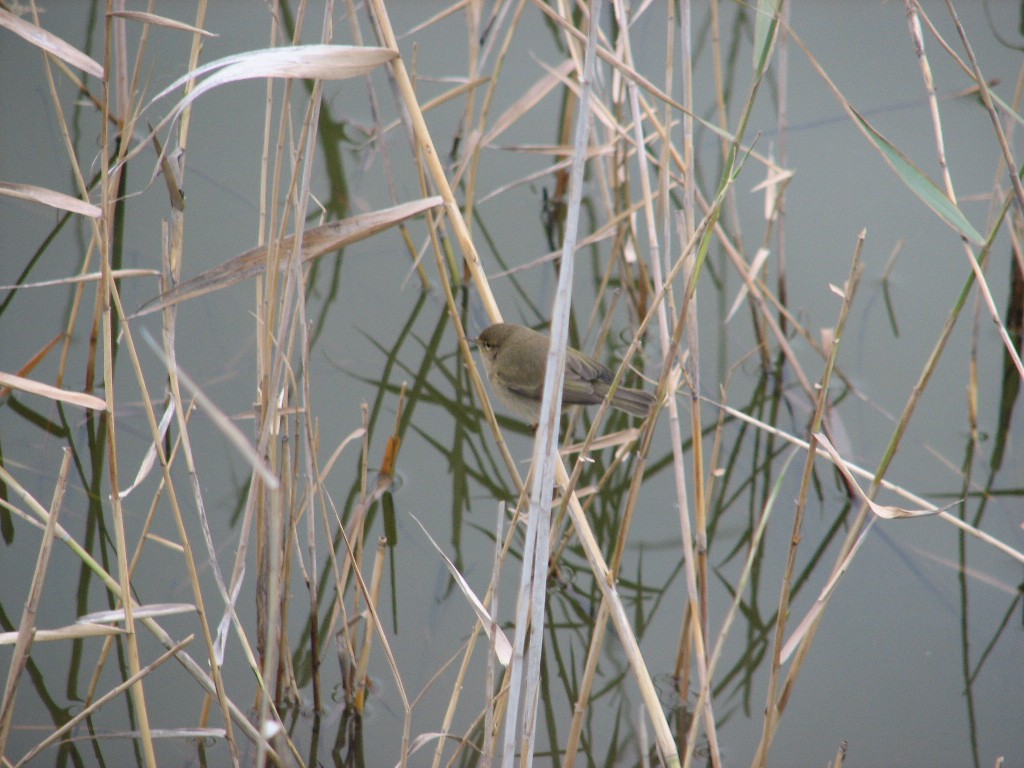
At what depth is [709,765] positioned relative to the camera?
2.07m

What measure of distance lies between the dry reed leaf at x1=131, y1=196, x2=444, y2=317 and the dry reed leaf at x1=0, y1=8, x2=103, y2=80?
0.49m

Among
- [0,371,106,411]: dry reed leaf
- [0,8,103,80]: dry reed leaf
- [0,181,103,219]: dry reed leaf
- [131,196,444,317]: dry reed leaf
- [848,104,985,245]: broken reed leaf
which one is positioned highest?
[0,8,103,80]: dry reed leaf

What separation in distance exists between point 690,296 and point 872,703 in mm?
1395

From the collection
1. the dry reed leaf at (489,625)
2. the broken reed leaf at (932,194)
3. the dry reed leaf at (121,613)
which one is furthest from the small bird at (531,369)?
the broken reed leaf at (932,194)

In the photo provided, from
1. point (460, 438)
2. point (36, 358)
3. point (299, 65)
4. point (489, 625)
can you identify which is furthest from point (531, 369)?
point (299, 65)

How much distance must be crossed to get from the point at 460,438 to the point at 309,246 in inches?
65.1

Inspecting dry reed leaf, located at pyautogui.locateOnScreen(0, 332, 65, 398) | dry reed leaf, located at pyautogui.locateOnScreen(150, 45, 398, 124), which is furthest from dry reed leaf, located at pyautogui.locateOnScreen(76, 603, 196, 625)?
dry reed leaf, located at pyautogui.locateOnScreen(0, 332, 65, 398)

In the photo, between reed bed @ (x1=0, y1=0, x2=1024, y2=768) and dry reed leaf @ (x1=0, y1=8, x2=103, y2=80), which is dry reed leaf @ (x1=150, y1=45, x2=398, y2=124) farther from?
dry reed leaf @ (x1=0, y1=8, x2=103, y2=80)

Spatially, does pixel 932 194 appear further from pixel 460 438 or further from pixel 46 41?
pixel 460 438

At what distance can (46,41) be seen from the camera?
1607 mm

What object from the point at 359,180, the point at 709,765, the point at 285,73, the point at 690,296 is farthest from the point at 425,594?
the point at 359,180

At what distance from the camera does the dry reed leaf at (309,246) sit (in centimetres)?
131

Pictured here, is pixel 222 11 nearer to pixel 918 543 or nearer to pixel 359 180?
pixel 359 180

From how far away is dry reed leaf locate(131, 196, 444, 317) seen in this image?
1313 mm
